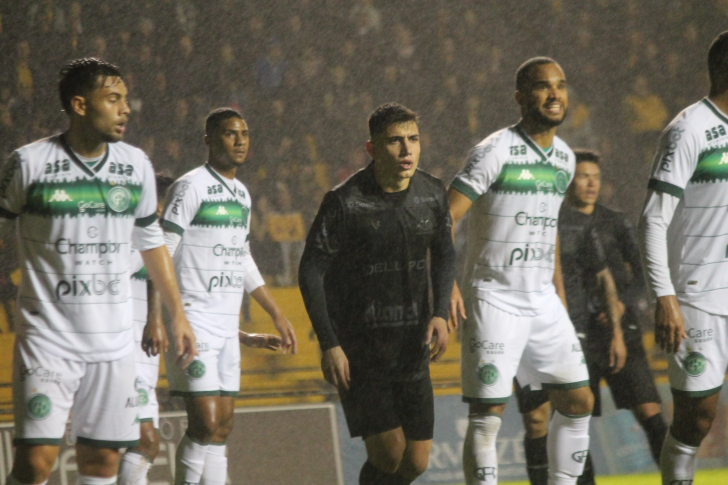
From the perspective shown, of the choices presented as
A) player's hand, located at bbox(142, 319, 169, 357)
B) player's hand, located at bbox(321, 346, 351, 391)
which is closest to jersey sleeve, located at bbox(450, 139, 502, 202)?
player's hand, located at bbox(321, 346, 351, 391)

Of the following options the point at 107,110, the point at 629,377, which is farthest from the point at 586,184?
the point at 107,110

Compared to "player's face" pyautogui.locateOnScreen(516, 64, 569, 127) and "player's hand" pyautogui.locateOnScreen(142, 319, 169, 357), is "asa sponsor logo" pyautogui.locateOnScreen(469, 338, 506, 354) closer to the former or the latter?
"player's face" pyautogui.locateOnScreen(516, 64, 569, 127)

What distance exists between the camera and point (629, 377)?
4734 mm

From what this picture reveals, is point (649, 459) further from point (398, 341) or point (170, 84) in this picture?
point (170, 84)

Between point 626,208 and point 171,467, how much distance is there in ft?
14.4

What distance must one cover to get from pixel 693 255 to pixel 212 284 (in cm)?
215

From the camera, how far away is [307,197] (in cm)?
673

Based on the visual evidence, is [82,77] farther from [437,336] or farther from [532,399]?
[532,399]

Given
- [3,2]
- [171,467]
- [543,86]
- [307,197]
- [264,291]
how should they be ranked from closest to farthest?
[543,86] < [264,291] < [171,467] < [3,2] < [307,197]

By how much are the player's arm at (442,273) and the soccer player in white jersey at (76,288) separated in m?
0.98

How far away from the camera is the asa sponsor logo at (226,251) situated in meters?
4.21

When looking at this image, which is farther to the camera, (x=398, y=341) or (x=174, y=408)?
(x=174, y=408)

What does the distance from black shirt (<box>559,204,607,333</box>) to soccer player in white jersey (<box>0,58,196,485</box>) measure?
262 centimetres

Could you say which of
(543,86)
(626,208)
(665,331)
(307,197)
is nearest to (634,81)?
(626,208)
